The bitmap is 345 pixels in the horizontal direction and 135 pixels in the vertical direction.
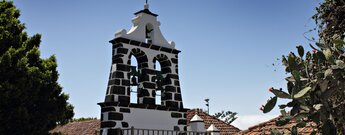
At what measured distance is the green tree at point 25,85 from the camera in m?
13.2

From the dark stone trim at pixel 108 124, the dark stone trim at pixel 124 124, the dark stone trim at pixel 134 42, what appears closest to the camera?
the dark stone trim at pixel 108 124

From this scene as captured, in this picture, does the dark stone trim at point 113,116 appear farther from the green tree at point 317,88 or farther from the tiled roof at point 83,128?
the tiled roof at point 83,128

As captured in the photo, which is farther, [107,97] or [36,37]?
[36,37]

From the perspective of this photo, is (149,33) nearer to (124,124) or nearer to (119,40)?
(119,40)

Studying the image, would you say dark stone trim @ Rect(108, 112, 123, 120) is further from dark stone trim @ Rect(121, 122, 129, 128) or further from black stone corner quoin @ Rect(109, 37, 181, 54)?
black stone corner quoin @ Rect(109, 37, 181, 54)

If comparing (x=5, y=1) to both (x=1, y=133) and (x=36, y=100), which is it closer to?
(x=36, y=100)

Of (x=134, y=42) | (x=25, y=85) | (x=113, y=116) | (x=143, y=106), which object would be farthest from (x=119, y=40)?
(x=25, y=85)

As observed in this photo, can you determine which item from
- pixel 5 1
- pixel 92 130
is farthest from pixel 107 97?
pixel 92 130

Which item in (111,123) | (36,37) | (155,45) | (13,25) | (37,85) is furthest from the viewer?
(36,37)

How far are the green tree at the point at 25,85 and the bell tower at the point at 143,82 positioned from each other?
473 cm

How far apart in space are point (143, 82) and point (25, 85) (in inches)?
197

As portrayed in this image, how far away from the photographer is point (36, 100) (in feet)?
46.6

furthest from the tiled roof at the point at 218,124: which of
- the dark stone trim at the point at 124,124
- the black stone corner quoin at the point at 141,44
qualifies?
the dark stone trim at the point at 124,124

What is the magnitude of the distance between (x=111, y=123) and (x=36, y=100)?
5.52 m
